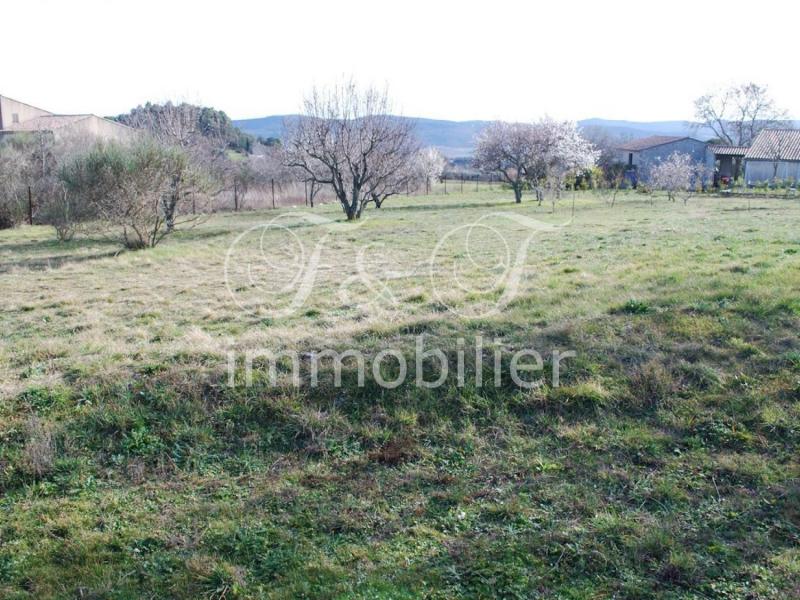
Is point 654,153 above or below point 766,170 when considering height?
above

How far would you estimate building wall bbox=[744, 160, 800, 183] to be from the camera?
40.8 meters

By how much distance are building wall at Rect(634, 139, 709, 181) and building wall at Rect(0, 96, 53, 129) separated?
47.9 m

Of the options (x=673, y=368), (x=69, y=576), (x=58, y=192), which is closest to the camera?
(x=69, y=576)

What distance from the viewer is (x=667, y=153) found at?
49.6 metres

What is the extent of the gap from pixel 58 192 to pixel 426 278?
13120mm

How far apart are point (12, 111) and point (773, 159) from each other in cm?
5423

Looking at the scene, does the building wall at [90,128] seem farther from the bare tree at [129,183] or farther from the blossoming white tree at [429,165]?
the blossoming white tree at [429,165]

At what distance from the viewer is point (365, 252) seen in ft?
47.1

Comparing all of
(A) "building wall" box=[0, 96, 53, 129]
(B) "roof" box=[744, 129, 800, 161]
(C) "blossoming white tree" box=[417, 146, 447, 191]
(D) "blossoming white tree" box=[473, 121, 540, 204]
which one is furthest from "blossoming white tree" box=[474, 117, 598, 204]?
(A) "building wall" box=[0, 96, 53, 129]

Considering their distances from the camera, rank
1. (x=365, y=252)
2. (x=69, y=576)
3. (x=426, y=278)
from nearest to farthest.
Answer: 1. (x=69, y=576)
2. (x=426, y=278)
3. (x=365, y=252)

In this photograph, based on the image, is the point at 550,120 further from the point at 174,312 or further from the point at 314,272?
the point at 174,312

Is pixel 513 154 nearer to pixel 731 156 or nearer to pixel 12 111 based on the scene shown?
pixel 731 156

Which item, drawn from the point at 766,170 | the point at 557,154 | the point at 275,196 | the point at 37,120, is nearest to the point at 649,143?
the point at 766,170

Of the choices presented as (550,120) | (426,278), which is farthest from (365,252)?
(550,120)
